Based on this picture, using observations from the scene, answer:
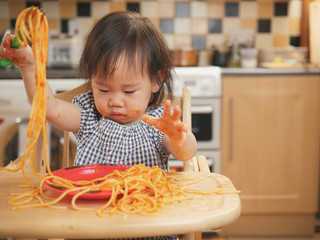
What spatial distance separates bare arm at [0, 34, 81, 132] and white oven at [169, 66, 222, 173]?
3.98ft

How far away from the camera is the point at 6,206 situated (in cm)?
73

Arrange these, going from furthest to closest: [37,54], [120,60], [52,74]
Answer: [52,74], [120,60], [37,54]

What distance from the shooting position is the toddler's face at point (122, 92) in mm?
1040

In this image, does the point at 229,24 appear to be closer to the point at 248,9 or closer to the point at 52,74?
the point at 248,9

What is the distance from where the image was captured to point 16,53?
85 centimetres

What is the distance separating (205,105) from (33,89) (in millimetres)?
1532

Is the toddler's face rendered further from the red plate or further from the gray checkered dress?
the red plate

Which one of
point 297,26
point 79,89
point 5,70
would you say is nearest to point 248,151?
point 297,26

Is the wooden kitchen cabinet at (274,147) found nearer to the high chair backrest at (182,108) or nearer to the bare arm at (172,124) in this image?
the high chair backrest at (182,108)

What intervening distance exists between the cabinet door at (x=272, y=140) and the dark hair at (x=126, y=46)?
49.6 inches

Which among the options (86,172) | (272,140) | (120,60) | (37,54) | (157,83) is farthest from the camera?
(272,140)

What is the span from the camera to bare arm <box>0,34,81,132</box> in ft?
2.76

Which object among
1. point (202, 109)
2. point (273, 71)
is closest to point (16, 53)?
point (202, 109)

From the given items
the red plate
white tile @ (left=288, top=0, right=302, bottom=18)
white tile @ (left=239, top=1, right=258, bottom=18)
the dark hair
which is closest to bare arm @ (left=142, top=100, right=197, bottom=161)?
the red plate
